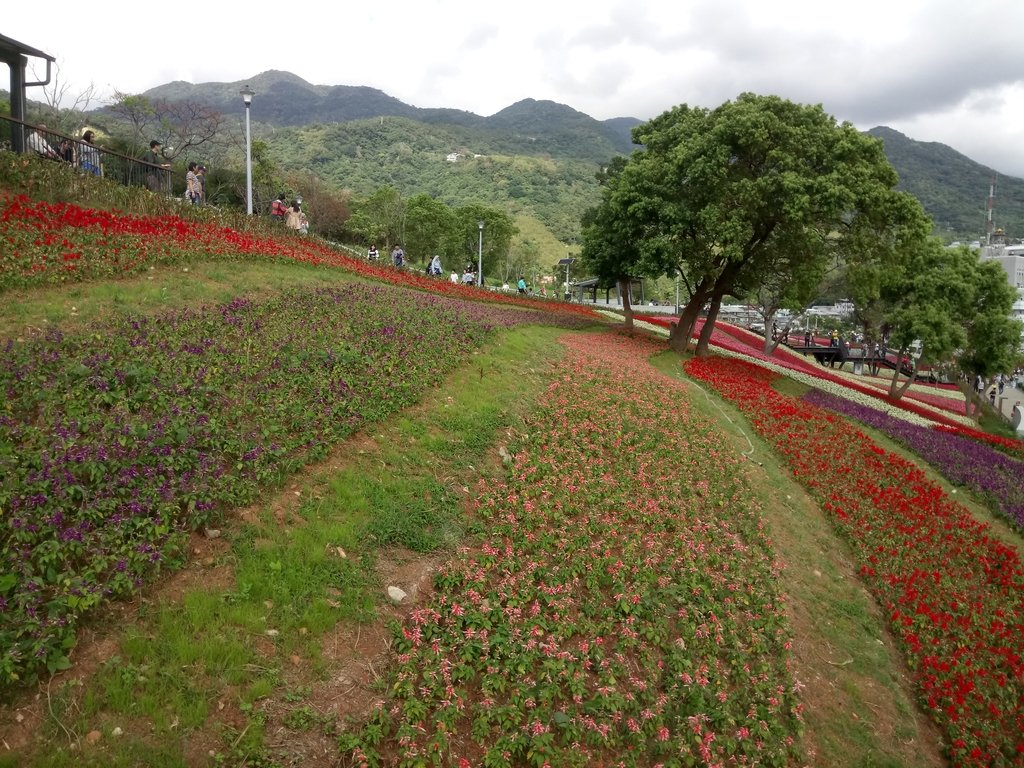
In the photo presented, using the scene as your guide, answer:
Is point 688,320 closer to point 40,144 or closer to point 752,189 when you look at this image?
point 752,189

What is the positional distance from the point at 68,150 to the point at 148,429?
1456cm

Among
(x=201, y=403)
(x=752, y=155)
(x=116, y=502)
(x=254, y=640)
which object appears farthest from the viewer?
(x=752, y=155)

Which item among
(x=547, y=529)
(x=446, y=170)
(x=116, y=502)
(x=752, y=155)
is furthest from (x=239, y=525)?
(x=446, y=170)

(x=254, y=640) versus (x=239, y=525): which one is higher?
(x=239, y=525)

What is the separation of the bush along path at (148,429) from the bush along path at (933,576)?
23.2ft

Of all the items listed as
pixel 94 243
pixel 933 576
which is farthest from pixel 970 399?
pixel 94 243

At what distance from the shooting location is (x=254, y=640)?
4547mm

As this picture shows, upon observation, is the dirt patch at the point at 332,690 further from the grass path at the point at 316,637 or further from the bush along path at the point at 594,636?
the bush along path at the point at 594,636

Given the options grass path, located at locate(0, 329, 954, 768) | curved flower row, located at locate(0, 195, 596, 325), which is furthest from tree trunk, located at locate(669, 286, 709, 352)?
grass path, located at locate(0, 329, 954, 768)

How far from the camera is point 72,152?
16.2 m

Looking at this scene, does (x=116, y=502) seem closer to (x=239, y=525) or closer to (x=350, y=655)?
(x=239, y=525)

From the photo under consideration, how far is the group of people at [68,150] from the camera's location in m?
15.2

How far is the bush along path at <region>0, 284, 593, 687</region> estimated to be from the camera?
426 cm

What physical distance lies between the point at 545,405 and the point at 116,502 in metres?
7.16
